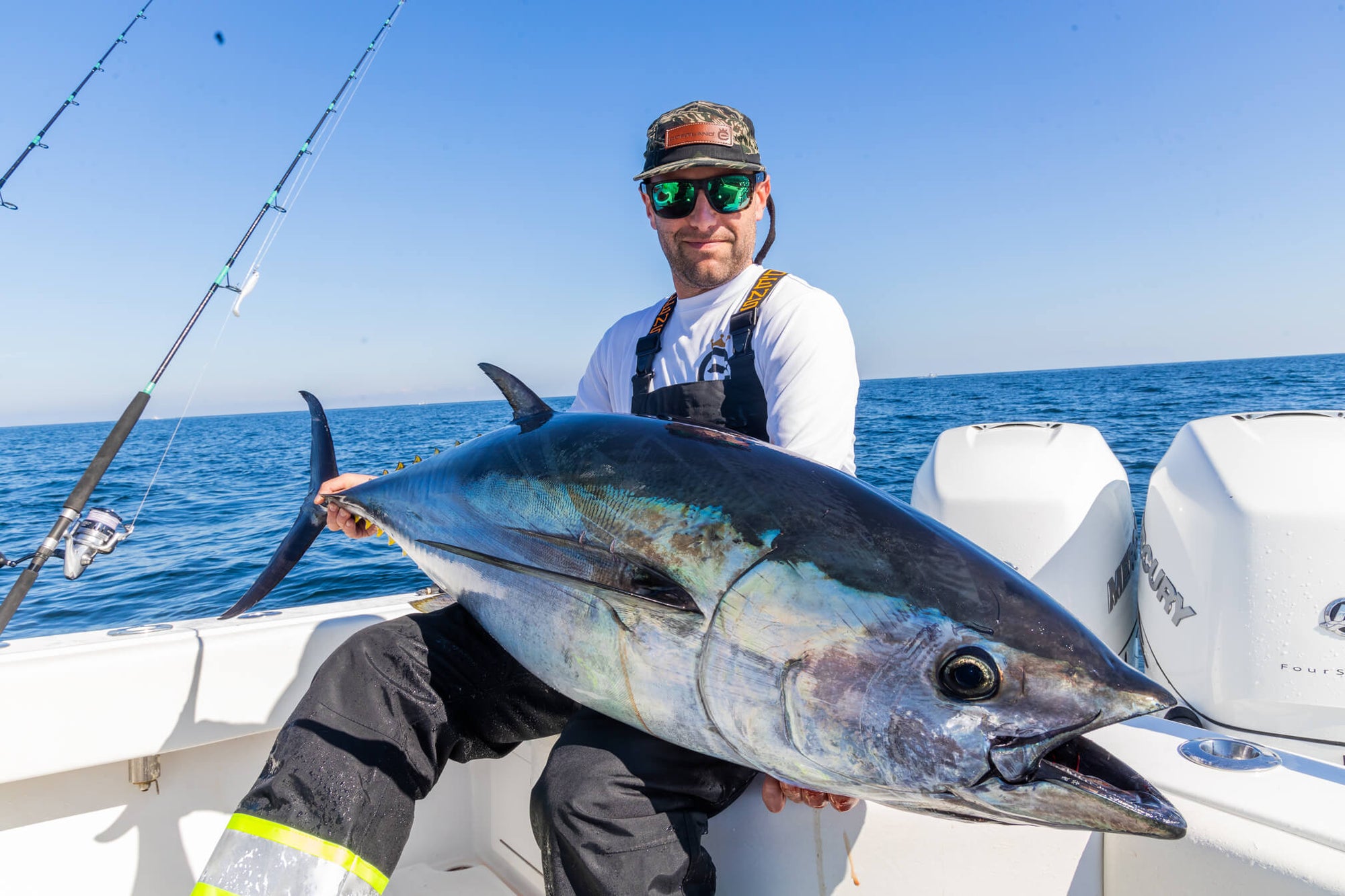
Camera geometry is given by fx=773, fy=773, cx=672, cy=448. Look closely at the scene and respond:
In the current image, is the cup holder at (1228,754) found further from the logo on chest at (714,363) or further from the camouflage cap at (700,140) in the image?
the camouflage cap at (700,140)

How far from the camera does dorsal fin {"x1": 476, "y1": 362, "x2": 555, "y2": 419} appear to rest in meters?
2.03

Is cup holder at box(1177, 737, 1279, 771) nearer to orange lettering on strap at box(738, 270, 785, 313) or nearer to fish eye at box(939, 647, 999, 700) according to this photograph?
fish eye at box(939, 647, 999, 700)

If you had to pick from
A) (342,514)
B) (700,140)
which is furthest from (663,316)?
(342,514)

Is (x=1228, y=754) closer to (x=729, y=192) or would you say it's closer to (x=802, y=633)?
(x=802, y=633)

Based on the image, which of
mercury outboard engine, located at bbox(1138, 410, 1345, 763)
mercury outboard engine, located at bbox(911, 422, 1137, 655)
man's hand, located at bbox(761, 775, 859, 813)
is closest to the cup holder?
man's hand, located at bbox(761, 775, 859, 813)

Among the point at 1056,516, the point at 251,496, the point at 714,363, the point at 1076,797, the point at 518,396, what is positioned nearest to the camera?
the point at 1076,797

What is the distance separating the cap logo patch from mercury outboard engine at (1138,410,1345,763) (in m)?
1.96

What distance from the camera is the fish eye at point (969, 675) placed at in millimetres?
977

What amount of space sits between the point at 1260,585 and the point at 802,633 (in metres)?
2.02

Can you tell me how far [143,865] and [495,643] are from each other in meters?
1.41

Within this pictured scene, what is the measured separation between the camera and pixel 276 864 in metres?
1.49

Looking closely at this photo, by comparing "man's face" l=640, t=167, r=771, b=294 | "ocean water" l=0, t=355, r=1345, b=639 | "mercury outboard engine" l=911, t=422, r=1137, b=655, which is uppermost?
"man's face" l=640, t=167, r=771, b=294

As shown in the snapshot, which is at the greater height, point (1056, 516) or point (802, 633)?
point (802, 633)

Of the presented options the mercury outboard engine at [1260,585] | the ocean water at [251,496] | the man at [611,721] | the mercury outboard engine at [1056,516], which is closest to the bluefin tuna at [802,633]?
Answer: the man at [611,721]
